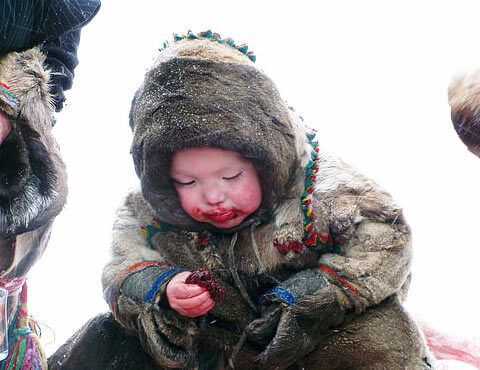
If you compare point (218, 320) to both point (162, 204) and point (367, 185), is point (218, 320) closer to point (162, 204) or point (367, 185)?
point (162, 204)

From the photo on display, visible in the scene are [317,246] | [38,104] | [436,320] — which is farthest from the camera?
[436,320]

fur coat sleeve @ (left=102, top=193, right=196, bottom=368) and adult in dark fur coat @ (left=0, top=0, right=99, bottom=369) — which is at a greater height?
adult in dark fur coat @ (left=0, top=0, right=99, bottom=369)

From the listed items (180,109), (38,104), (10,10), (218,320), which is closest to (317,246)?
(218,320)

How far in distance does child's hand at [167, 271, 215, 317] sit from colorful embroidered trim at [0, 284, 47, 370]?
0.35 meters

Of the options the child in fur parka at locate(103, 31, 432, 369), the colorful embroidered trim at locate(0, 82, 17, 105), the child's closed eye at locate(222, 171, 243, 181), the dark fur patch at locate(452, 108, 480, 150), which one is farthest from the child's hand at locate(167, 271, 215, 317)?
the dark fur patch at locate(452, 108, 480, 150)

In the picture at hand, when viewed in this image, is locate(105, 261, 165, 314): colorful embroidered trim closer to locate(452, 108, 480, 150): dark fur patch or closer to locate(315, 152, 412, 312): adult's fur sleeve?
locate(315, 152, 412, 312): adult's fur sleeve

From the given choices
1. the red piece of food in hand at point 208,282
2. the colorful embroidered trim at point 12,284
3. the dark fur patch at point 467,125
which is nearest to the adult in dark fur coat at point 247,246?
the red piece of food in hand at point 208,282

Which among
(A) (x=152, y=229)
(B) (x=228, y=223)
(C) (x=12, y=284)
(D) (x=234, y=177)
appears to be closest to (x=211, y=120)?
(D) (x=234, y=177)

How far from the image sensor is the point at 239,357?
124 cm

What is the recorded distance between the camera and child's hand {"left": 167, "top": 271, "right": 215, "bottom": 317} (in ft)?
3.61

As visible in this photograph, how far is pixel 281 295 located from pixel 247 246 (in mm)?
186

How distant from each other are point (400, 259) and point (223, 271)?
0.40m

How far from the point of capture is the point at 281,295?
1.12 m

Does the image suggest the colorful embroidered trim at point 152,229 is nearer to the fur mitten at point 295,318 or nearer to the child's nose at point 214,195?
the child's nose at point 214,195
